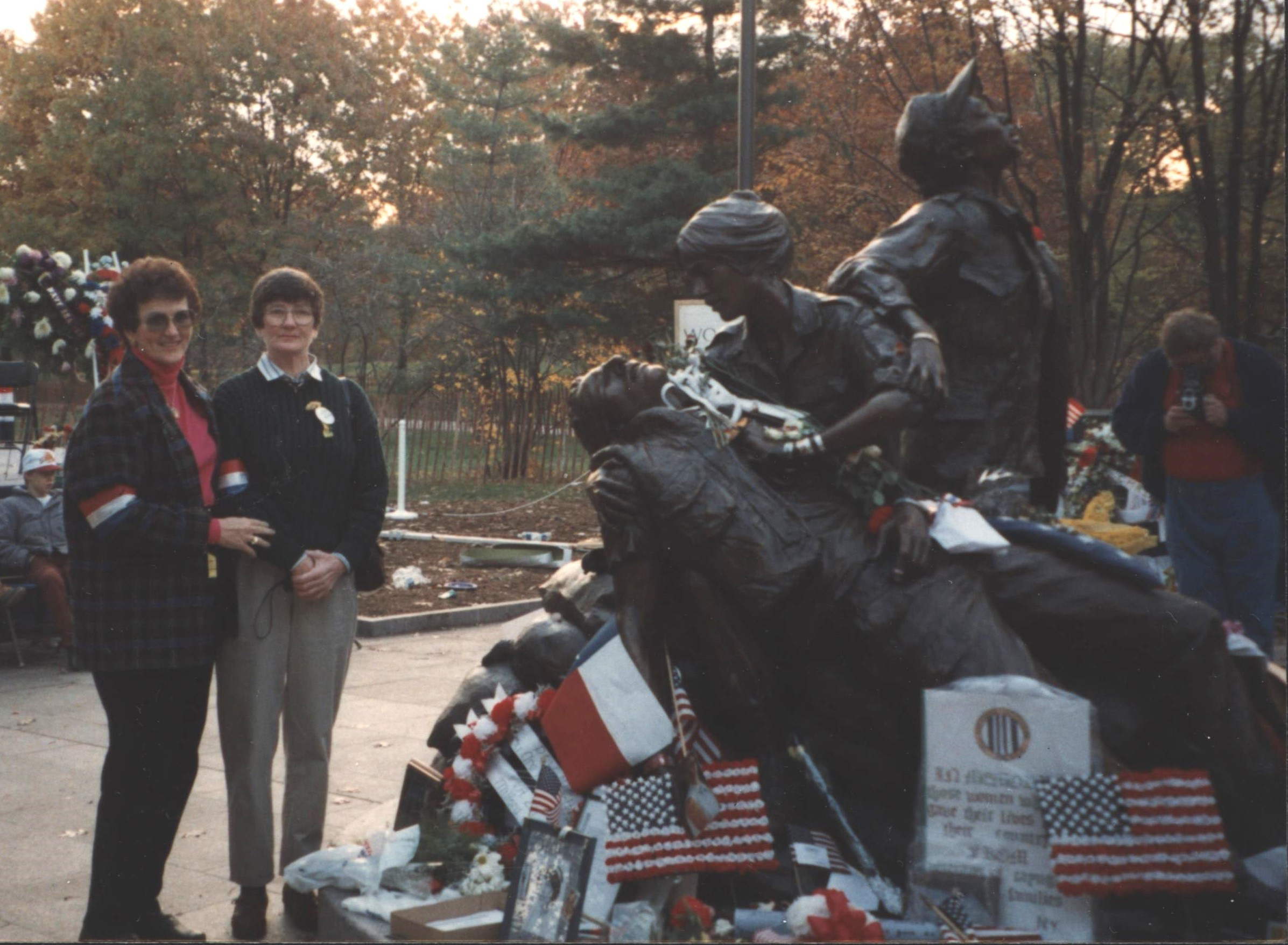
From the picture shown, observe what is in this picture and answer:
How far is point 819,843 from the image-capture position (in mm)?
3803

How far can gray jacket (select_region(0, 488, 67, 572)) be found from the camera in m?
9.09

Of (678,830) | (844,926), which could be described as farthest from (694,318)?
(844,926)

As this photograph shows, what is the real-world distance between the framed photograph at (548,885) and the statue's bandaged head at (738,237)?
1746mm

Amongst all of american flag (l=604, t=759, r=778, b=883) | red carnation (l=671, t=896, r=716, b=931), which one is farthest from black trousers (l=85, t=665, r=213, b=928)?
red carnation (l=671, t=896, r=716, b=931)

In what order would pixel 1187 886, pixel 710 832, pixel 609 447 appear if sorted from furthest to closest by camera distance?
pixel 609 447 → pixel 710 832 → pixel 1187 886

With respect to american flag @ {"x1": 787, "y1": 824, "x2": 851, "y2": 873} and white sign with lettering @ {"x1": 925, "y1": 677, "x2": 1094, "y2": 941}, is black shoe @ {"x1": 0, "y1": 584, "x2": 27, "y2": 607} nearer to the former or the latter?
american flag @ {"x1": 787, "y1": 824, "x2": 851, "y2": 873}

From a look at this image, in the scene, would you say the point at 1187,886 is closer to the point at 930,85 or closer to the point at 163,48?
the point at 930,85

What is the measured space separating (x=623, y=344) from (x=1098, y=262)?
1042 centimetres

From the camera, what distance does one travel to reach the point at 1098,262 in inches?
556

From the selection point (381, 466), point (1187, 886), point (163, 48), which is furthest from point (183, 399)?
point (163, 48)

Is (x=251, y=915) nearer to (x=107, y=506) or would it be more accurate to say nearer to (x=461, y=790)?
(x=461, y=790)

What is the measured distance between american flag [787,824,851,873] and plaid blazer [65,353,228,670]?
1.79 metres

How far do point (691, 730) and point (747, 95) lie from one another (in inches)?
331

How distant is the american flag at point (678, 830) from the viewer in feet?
11.6
